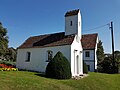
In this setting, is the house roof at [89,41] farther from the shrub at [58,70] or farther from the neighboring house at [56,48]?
the shrub at [58,70]

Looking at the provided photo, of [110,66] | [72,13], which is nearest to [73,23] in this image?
[72,13]

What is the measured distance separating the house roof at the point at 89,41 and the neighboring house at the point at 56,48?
11690 mm

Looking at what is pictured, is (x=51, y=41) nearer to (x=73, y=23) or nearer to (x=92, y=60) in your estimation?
(x=73, y=23)

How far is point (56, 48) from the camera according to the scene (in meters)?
24.5

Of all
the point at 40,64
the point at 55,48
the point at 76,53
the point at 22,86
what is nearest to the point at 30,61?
the point at 40,64

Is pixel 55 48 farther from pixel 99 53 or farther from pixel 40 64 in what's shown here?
pixel 99 53

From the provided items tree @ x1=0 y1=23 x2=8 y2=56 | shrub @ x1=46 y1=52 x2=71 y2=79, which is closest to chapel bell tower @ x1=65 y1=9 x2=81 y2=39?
shrub @ x1=46 y1=52 x2=71 y2=79

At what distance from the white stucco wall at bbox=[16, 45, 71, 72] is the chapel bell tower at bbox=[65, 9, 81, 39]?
160 inches

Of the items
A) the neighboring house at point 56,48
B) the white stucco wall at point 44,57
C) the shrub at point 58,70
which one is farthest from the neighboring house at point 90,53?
the shrub at point 58,70

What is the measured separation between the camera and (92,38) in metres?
40.0

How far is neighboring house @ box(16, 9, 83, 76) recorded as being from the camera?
2358 centimetres

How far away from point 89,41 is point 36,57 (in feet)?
55.6

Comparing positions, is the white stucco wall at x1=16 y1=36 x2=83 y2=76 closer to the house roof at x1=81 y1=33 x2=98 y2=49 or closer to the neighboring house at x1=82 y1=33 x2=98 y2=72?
the neighboring house at x1=82 y1=33 x2=98 y2=72

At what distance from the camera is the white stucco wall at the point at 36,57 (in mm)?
24416
